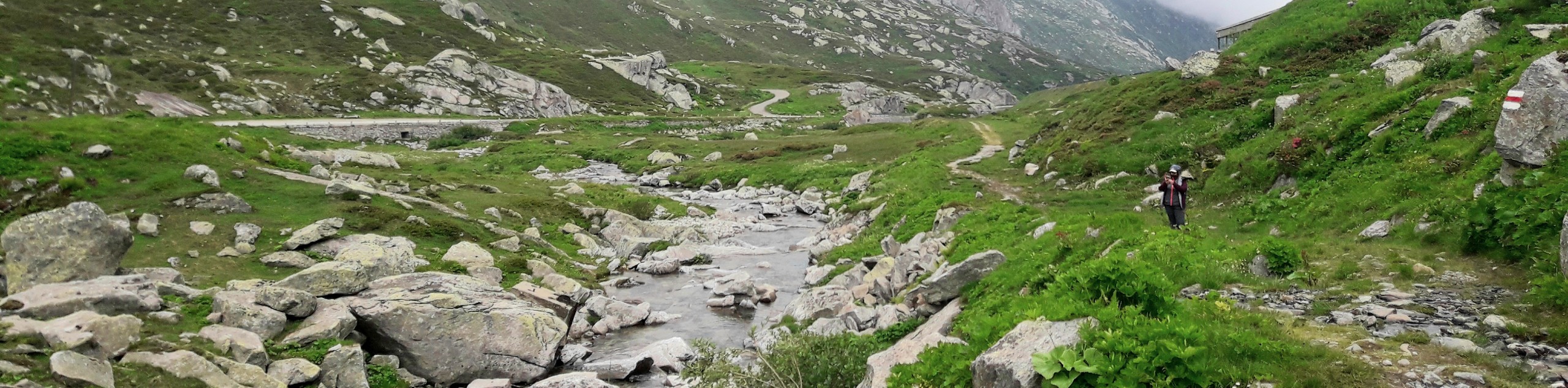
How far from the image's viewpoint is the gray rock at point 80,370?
40.0 ft

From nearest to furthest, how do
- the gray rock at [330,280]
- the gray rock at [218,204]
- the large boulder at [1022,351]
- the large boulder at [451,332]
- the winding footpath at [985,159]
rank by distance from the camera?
the large boulder at [1022,351]
the large boulder at [451,332]
the gray rock at [330,280]
the gray rock at [218,204]
the winding footpath at [985,159]

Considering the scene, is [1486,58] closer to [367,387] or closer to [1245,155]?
[1245,155]

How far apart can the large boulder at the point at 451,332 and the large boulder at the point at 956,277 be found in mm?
10366

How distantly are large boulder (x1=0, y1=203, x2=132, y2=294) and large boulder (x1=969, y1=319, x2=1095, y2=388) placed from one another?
71.7 feet

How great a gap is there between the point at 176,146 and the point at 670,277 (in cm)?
2248

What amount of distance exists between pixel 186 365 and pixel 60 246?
→ 7840 millimetres

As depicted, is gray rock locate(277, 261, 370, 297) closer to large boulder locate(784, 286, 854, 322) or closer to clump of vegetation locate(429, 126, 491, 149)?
large boulder locate(784, 286, 854, 322)

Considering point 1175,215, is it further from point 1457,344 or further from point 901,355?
point 901,355

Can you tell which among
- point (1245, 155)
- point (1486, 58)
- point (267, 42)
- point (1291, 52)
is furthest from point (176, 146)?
point (267, 42)

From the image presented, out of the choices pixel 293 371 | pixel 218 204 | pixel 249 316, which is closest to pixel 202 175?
pixel 218 204

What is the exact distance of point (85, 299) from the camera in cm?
1536

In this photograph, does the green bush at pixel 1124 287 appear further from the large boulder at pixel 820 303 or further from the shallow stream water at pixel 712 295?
the large boulder at pixel 820 303

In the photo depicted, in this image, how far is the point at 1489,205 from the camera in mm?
14117

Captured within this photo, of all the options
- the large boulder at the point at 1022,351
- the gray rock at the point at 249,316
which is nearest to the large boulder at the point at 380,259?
the gray rock at the point at 249,316
